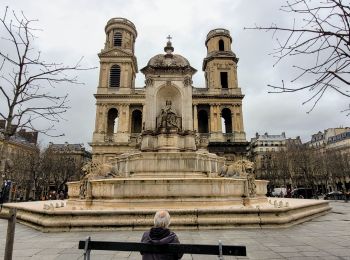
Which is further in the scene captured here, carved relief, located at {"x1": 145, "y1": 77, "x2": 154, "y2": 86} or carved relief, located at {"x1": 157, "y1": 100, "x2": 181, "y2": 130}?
carved relief, located at {"x1": 145, "y1": 77, "x2": 154, "y2": 86}

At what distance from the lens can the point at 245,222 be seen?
8.59 m

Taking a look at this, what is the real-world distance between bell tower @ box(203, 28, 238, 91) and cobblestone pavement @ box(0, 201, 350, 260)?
49730 mm

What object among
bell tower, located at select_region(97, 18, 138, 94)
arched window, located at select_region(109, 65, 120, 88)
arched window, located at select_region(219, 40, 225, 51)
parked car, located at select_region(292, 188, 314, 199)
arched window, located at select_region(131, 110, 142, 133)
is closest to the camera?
parked car, located at select_region(292, 188, 314, 199)

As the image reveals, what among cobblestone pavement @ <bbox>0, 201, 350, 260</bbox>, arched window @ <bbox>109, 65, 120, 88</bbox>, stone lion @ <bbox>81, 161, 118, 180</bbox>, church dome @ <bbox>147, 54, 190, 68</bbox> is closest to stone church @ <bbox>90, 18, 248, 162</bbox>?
arched window @ <bbox>109, 65, 120, 88</bbox>

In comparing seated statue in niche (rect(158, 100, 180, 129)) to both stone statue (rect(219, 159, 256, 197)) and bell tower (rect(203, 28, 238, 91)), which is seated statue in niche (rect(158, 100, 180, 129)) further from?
bell tower (rect(203, 28, 238, 91))

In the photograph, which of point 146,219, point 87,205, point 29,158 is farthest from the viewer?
point 29,158

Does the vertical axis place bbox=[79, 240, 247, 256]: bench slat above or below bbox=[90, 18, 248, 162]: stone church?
below

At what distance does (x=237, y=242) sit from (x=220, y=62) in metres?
54.1

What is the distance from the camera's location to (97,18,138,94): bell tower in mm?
54834

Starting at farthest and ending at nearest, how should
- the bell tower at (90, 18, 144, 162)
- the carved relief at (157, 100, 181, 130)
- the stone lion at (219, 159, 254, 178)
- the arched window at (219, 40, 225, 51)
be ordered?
the arched window at (219, 40, 225, 51)
the bell tower at (90, 18, 144, 162)
the carved relief at (157, 100, 181, 130)
the stone lion at (219, 159, 254, 178)

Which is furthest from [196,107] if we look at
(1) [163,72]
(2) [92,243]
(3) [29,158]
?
(2) [92,243]

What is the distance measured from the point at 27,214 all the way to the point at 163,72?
420 inches

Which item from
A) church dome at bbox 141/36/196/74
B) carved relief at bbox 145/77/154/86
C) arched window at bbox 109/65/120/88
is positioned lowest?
carved relief at bbox 145/77/154/86

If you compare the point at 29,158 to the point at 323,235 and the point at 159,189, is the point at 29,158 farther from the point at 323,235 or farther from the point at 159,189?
the point at 323,235
